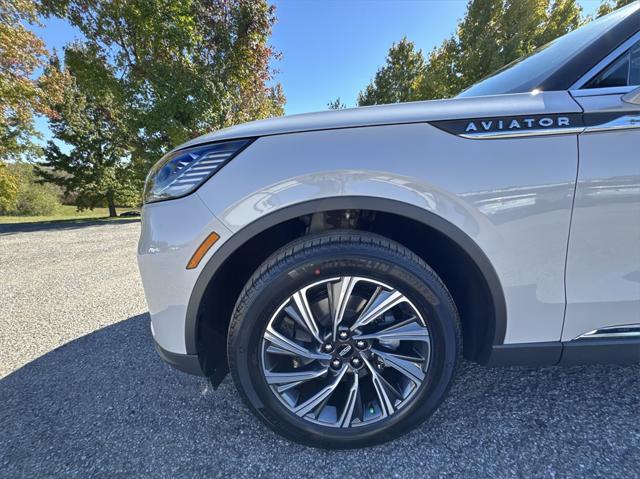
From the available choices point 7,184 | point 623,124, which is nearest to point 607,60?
point 623,124

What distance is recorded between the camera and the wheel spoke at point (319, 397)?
1.32m

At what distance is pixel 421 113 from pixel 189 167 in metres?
1.05

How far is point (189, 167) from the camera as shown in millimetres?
1292

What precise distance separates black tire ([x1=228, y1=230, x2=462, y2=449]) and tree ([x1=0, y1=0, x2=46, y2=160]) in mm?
13809

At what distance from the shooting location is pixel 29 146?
49.9 ft

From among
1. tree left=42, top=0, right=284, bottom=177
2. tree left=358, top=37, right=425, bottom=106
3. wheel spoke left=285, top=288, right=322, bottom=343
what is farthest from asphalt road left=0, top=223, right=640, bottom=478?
tree left=358, top=37, right=425, bottom=106

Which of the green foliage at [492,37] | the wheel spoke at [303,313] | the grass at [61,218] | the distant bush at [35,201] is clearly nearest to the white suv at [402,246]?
the wheel spoke at [303,313]

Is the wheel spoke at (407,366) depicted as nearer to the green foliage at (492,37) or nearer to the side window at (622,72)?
the side window at (622,72)

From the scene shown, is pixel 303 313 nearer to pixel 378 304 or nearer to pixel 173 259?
pixel 378 304

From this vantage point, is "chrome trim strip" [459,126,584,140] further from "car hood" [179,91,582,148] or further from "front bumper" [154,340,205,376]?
"front bumper" [154,340,205,376]

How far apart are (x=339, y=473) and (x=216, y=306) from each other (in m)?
0.93

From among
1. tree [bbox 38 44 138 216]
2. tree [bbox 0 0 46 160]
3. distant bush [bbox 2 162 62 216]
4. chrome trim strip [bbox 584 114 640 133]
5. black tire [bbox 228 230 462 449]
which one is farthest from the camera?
distant bush [bbox 2 162 62 216]

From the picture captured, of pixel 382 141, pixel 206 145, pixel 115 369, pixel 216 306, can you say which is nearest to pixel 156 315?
pixel 216 306

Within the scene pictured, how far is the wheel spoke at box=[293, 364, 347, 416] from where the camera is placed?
132 centimetres
